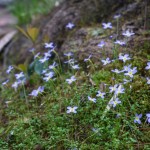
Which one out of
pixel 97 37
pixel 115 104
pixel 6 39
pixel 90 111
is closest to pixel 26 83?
pixel 97 37

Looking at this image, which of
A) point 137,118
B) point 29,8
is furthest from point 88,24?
point 29,8

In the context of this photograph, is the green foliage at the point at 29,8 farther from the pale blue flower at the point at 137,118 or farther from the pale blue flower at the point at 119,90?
the pale blue flower at the point at 137,118

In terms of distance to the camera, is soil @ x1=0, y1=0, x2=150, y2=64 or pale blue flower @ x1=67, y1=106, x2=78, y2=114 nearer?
pale blue flower @ x1=67, y1=106, x2=78, y2=114

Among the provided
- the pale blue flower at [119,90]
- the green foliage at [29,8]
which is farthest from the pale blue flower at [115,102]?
the green foliage at [29,8]

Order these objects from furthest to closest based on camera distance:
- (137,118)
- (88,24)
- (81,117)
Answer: (88,24) → (81,117) → (137,118)

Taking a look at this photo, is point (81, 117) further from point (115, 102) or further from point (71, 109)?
point (115, 102)

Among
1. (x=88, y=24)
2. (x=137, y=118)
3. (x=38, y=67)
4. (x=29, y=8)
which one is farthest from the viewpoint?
(x=29, y=8)

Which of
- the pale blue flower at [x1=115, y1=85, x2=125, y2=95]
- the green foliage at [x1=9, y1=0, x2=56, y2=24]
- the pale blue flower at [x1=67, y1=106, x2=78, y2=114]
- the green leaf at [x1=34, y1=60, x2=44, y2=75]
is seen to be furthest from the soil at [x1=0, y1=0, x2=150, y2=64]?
the green foliage at [x1=9, y1=0, x2=56, y2=24]

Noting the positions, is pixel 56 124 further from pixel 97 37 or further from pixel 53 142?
pixel 97 37

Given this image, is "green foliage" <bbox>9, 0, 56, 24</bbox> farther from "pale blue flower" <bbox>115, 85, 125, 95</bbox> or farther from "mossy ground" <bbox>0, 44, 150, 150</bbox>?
"pale blue flower" <bbox>115, 85, 125, 95</bbox>

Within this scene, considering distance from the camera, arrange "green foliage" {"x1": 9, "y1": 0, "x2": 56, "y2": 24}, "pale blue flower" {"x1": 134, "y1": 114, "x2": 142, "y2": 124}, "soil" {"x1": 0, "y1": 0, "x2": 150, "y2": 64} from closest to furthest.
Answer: "pale blue flower" {"x1": 134, "y1": 114, "x2": 142, "y2": 124}, "soil" {"x1": 0, "y1": 0, "x2": 150, "y2": 64}, "green foliage" {"x1": 9, "y1": 0, "x2": 56, "y2": 24}

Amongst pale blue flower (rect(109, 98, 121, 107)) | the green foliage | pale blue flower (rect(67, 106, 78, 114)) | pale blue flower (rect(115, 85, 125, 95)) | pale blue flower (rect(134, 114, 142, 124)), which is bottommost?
the green foliage
